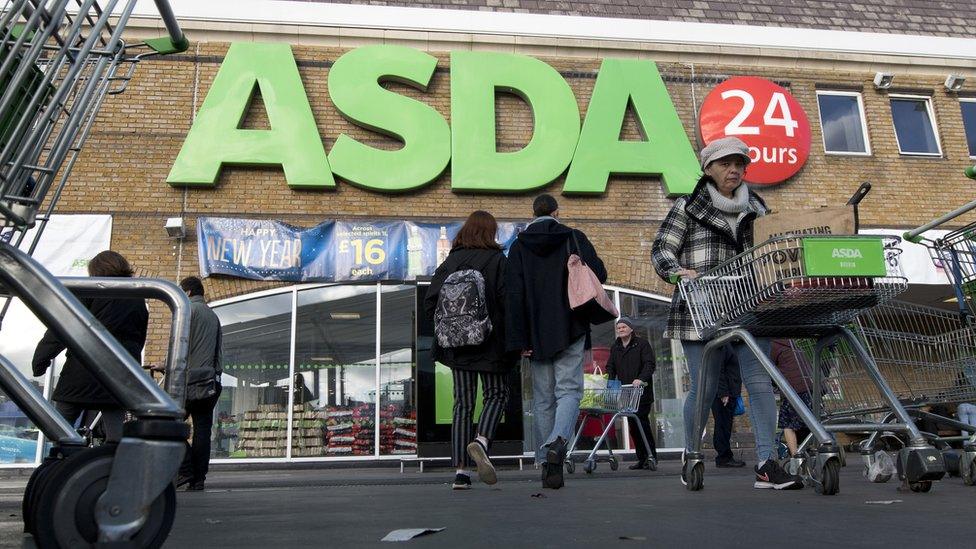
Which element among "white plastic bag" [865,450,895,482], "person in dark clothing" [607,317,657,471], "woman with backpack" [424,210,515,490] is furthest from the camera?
"person in dark clothing" [607,317,657,471]

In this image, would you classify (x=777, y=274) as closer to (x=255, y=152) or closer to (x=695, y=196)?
(x=695, y=196)

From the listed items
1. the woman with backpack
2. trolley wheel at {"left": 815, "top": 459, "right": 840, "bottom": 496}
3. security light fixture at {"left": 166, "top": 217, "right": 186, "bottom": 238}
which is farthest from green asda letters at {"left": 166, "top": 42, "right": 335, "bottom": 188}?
trolley wheel at {"left": 815, "top": 459, "right": 840, "bottom": 496}

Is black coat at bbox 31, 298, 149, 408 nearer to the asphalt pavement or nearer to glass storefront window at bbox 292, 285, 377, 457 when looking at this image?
the asphalt pavement

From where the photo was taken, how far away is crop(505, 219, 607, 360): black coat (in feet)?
18.0

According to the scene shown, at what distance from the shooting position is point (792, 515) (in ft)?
10.1

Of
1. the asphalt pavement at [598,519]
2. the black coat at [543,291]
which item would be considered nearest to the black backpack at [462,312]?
the black coat at [543,291]

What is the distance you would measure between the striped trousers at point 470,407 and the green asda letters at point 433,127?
22.1 feet

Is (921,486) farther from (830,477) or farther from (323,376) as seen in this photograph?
(323,376)

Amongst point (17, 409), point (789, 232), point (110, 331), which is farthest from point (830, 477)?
point (17, 409)

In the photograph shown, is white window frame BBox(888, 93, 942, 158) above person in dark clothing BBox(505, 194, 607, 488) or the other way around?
above

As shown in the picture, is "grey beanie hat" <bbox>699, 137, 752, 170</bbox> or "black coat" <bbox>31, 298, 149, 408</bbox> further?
"black coat" <bbox>31, 298, 149, 408</bbox>

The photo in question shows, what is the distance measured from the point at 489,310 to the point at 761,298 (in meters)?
2.15

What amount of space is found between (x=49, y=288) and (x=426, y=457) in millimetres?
7816

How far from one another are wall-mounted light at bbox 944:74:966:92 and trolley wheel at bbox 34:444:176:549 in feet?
50.7
